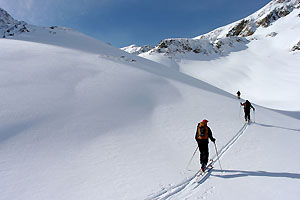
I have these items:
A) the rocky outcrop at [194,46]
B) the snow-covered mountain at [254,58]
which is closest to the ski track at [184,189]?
A: the snow-covered mountain at [254,58]

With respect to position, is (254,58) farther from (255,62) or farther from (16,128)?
(16,128)

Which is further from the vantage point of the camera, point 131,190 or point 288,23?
point 288,23

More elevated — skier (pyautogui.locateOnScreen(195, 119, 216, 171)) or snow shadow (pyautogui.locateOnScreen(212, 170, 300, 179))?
skier (pyautogui.locateOnScreen(195, 119, 216, 171))

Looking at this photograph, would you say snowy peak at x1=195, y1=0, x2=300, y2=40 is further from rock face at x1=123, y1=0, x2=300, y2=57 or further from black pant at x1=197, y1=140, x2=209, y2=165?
black pant at x1=197, y1=140, x2=209, y2=165

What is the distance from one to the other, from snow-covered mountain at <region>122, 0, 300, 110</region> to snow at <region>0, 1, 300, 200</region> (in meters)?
21.8

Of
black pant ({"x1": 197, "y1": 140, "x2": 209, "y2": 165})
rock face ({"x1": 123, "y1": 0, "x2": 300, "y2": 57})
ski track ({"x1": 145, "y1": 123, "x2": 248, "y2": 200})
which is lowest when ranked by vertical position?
ski track ({"x1": 145, "y1": 123, "x2": 248, "y2": 200})

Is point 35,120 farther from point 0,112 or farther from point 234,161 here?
point 234,161

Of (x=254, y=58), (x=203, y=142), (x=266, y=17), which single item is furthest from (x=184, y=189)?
(x=266, y=17)

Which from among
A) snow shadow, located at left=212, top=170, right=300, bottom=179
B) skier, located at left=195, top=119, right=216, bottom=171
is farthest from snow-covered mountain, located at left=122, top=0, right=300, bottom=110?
skier, located at left=195, top=119, right=216, bottom=171

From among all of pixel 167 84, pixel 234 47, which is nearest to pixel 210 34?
pixel 234 47

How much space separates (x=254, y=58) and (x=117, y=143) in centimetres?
6837

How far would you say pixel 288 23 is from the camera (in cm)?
8438

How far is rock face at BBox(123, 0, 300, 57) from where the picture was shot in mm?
71644

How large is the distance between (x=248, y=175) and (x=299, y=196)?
1.04m
